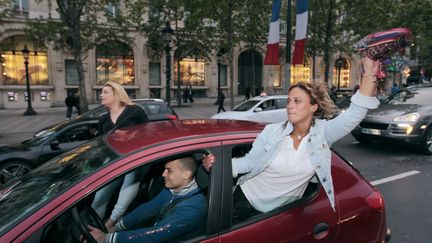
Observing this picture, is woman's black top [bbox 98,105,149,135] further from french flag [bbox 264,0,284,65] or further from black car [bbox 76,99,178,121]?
french flag [bbox 264,0,284,65]

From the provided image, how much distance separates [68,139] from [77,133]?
21 centimetres

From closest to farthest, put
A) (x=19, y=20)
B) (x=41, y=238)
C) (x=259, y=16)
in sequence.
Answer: (x=41, y=238)
(x=259, y=16)
(x=19, y=20)

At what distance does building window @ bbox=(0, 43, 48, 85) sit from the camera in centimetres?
2605

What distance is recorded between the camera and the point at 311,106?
2.29 metres

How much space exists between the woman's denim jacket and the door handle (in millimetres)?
139

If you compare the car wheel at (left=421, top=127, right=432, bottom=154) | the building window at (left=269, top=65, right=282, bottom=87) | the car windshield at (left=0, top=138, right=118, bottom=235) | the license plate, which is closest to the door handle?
the car windshield at (left=0, top=138, right=118, bottom=235)

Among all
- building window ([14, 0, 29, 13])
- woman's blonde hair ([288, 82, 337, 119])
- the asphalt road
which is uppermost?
building window ([14, 0, 29, 13])

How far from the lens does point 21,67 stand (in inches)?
1045

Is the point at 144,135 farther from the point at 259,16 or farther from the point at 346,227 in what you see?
the point at 259,16

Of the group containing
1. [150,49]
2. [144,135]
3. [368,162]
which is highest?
[150,49]

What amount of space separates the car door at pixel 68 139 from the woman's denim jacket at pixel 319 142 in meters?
5.11

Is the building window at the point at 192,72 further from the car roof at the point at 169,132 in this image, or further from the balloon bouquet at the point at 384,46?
the balloon bouquet at the point at 384,46

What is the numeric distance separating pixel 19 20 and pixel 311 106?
91.9 ft

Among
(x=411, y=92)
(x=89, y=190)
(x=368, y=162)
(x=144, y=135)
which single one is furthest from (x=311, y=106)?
(x=411, y=92)
